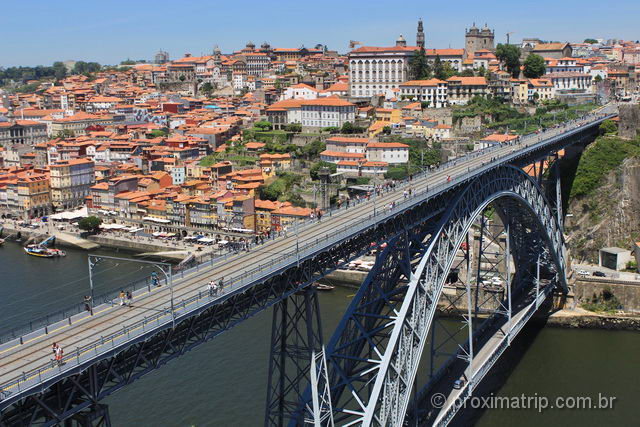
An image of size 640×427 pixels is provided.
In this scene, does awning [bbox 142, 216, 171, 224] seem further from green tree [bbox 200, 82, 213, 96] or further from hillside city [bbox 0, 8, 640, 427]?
green tree [bbox 200, 82, 213, 96]

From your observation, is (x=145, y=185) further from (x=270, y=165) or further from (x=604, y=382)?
(x=604, y=382)

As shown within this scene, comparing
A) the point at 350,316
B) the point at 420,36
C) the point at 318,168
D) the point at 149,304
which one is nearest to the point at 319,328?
the point at 350,316

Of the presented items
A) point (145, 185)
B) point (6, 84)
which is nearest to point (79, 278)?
point (145, 185)

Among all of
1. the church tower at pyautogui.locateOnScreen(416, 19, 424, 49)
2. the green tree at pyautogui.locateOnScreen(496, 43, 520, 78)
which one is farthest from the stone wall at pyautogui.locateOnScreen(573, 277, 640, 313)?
the church tower at pyautogui.locateOnScreen(416, 19, 424, 49)

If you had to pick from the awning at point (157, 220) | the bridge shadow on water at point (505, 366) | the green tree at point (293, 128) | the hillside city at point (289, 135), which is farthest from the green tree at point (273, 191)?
the bridge shadow on water at point (505, 366)

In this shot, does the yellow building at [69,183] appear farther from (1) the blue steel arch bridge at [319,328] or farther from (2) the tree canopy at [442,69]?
(1) the blue steel arch bridge at [319,328]

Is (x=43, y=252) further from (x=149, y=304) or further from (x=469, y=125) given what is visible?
(x=149, y=304)
